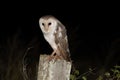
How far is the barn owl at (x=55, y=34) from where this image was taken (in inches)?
216

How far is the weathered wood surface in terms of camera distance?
15.8 ft

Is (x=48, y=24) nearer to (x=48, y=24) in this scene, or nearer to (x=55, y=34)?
(x=48, y=24)

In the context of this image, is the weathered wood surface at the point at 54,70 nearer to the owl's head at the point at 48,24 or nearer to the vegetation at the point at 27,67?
the owl's head at the point at 48,24

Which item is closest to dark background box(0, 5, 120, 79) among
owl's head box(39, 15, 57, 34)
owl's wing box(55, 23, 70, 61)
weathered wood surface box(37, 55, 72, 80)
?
owl's wing box(55, 23, 70, 61)

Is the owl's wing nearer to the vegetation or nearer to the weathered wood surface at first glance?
the vegetation

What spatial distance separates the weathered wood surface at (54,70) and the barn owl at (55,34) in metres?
0.64

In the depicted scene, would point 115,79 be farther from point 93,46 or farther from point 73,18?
point 73,18

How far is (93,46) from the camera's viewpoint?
12.0 meters

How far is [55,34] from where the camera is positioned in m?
5.71

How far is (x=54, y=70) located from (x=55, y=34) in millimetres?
943

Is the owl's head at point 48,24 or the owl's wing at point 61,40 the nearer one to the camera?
the owl's head at point 48,24

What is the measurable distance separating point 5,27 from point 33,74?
5554 millimetres

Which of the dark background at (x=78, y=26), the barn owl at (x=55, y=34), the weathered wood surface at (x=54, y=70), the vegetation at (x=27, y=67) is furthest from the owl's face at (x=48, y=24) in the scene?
the dark background at (x=78, y=26)

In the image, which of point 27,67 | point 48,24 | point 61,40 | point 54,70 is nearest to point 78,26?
point 27,67
